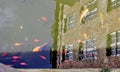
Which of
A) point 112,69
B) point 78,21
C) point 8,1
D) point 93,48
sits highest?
point 8,1

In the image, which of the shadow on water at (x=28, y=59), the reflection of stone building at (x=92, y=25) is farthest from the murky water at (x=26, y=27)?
the reflection of stone building at (x=92, y=25)

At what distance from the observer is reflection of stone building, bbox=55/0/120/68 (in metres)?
6.43

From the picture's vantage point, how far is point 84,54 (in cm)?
664

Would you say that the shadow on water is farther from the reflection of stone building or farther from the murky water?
the reflection of stone building

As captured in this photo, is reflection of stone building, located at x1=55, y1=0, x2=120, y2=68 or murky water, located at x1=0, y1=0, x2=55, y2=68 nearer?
reflection of stone building, located at x1=55, y1=0, x2=120, y2=68

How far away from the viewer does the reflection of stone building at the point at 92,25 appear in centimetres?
643

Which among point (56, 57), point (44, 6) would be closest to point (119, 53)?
point (56, 57)

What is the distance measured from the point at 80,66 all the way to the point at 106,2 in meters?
1.32

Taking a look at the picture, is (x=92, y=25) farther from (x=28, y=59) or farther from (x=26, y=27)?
(x=28, y=59)

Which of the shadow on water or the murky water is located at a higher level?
the murky water

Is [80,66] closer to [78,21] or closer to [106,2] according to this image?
[78,21]

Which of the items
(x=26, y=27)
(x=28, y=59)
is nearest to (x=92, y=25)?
(x=26, y=27)

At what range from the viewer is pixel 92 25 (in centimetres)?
658

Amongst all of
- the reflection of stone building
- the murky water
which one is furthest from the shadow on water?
the reflection of stone building
